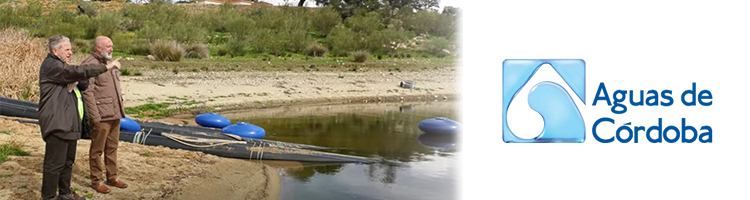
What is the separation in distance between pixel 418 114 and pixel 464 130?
15.2 m

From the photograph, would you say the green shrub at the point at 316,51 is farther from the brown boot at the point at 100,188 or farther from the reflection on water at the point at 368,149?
the brown boot at the point at 100,188

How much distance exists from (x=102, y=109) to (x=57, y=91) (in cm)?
89

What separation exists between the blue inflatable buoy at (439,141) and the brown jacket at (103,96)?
6488 mm

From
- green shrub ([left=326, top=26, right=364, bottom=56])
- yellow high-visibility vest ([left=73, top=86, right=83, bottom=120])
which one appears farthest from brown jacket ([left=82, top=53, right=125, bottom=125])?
green shrub ([left=326, top=26, right=364, bottom=56])

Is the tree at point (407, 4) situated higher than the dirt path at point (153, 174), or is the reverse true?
the tree at point (407, 4)

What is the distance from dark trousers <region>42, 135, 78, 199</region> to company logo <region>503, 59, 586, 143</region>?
3.80 meters

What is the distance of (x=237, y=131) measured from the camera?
11.0 meters

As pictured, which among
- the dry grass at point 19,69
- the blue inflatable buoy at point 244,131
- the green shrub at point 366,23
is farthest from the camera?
the green shrub at point 366,23

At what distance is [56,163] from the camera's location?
5.29m

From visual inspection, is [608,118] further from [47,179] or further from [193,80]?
[193,80]

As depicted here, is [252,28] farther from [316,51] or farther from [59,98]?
[59,98]

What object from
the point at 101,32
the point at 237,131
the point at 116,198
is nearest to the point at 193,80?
the point at 237,131

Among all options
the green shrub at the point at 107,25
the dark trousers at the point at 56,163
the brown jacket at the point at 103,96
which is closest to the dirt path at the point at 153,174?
the dark trousers at the point at 56,163

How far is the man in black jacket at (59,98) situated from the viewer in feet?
16.5
